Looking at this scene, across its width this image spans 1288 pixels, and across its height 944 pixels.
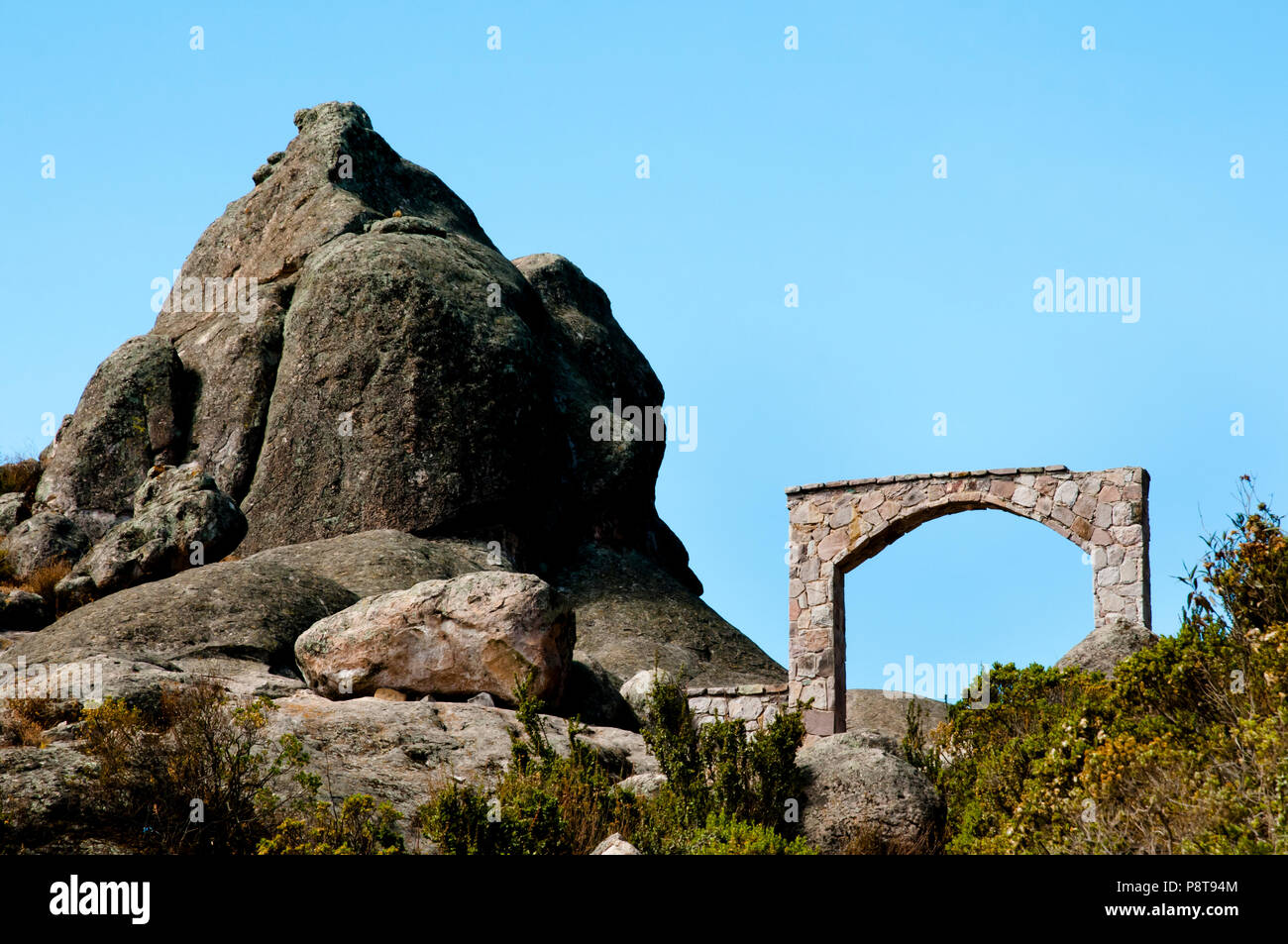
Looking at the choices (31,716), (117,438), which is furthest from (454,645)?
(117,438)

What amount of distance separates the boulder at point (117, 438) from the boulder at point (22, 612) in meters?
5.78

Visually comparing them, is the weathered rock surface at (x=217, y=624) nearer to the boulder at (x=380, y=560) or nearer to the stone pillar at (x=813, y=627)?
the boulder at (x=380, y=560)

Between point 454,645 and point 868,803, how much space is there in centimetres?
536

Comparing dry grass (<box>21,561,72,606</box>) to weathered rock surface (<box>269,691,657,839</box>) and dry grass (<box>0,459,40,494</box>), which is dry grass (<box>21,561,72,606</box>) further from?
weathered rock surface (<box>269,691,657,839</box>)

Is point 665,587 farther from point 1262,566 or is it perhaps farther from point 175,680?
point 1262,566

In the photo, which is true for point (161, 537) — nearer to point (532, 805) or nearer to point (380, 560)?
point (380, 560)

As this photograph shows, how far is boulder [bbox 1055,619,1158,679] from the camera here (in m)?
16.4

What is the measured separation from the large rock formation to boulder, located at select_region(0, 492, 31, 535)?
7 cm

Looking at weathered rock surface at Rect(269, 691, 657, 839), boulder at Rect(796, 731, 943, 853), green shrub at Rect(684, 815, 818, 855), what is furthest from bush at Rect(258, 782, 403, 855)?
boulder at Rect(796, 731, 943, 853)

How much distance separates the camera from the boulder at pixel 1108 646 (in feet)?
53.8

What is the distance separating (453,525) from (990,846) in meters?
15.8

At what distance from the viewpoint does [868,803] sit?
12344 millimetres
